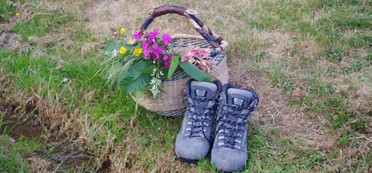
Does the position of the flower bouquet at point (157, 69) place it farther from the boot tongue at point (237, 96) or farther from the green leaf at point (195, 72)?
the boot tongue at point (237, 96)

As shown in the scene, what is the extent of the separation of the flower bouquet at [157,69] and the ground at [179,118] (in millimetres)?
188

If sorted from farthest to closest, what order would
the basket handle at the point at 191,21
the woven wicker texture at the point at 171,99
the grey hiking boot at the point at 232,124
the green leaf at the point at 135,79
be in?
the basket handle at the point at 191,21, the woven wicker texture at the point at 171,99, the green leaf at the point at 135,79, the grey hiking boot at the point at 232,124

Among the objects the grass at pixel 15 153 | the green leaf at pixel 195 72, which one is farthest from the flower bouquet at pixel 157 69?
the grass at pixel 15 153

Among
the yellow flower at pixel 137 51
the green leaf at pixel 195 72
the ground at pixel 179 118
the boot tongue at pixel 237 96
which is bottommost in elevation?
the ground at pixel 179 118

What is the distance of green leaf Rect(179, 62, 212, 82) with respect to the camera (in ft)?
8.33

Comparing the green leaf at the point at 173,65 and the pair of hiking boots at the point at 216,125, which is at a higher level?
the green leaf at the point at 173,65

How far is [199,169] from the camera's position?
94.4 inches

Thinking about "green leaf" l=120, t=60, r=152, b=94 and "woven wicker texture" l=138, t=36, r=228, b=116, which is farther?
"woven wicker texture" l=138, t=36, r=228, b=116

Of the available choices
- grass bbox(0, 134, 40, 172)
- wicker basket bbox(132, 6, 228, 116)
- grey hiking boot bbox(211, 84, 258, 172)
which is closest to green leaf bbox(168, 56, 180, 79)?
wicker basket bbox(132, 6, 228, 116)

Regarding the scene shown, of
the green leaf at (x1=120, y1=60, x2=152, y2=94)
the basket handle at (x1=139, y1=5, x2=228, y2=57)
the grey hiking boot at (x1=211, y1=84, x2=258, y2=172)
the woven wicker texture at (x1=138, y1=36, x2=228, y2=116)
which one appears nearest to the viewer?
the grey hiking boot at (x1=211, y1=84, x2=258, y2=172)

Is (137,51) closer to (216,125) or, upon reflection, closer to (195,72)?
(195,72)

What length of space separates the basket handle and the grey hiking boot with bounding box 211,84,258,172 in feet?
1.44

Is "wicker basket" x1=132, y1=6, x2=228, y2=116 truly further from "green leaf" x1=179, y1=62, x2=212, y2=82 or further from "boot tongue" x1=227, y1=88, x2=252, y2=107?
"boot tongue" x1=227, y1=88, x2=252, y2=107

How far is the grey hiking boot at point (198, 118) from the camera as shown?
8.03ft
